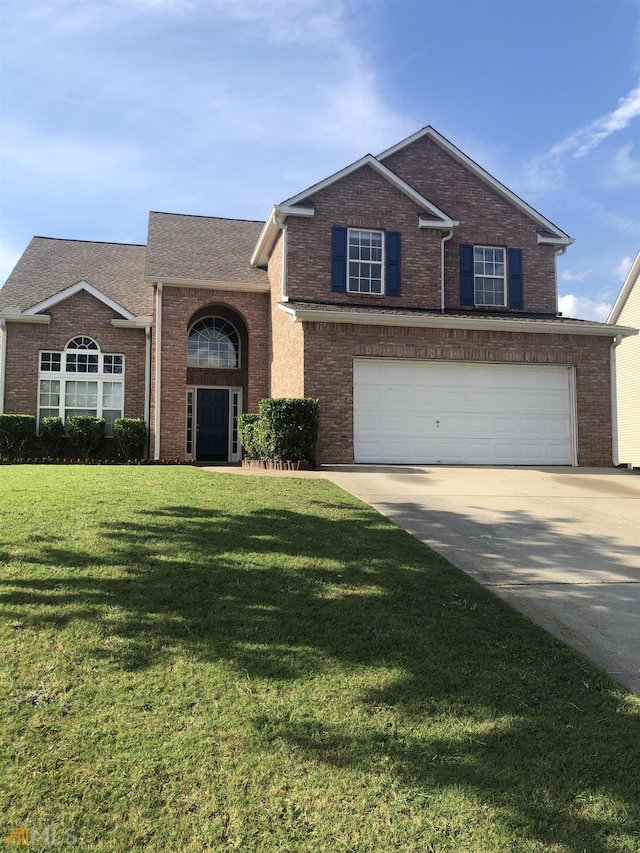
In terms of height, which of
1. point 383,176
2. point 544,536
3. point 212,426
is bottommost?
point 544,536

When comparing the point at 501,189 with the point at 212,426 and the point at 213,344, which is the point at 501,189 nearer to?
the point at 213,344

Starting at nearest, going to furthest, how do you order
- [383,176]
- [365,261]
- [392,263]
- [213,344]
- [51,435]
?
[365,261] → [392,263] → [383,176] → [51,435] → [213,344]

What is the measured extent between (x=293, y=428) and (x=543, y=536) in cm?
634

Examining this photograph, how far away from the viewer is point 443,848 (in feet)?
8.51

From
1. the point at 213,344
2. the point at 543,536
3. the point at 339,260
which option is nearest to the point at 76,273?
the point at 213,344

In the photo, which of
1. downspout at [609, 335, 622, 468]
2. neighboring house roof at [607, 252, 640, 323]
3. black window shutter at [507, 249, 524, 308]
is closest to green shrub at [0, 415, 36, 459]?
black window shutter at [507, 249, 524, 308]

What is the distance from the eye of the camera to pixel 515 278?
17.9 m

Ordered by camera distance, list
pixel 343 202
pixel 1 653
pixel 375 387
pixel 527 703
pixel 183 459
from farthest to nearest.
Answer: pixel 183 459 < pixel 343 202 < pixel 375 387 < pixel 1 653 < pixel 527 703

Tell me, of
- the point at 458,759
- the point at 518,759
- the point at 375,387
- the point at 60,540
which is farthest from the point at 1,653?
the point at 375,387

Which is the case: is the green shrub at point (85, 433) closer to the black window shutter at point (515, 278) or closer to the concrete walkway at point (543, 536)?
the concrete walkway at point (543, 536)

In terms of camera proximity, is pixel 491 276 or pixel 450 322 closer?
pixel 450 322

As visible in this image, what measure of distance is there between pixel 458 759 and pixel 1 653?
2.79 meters

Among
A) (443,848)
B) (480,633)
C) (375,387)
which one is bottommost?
(443,848)

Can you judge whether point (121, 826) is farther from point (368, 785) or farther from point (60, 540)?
point (60, 540)
